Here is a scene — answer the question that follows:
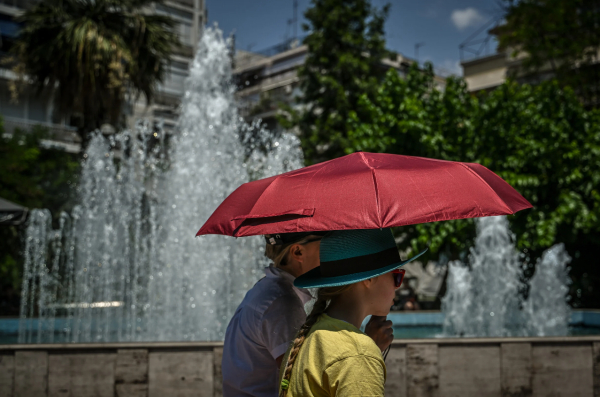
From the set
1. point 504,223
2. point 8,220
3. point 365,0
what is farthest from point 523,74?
point 8,220

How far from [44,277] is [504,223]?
41.1 feet

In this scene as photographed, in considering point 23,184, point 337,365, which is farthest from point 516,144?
point 337,365

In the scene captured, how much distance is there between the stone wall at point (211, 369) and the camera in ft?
14.5

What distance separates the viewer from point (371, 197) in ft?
6.37

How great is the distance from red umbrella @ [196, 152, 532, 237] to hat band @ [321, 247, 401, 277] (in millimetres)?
127

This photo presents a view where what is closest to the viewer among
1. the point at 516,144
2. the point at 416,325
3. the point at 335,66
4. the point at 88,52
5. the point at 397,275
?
the point at 397,275

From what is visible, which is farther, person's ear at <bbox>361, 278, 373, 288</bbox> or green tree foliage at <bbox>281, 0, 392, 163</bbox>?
green tree foliage at <bbox>281, 0, 392, 163</bbox>

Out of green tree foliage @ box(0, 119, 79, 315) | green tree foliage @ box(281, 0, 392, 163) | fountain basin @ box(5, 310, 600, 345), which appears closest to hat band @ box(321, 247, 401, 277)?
fountain basin @ box(5, 310, 600, 345)

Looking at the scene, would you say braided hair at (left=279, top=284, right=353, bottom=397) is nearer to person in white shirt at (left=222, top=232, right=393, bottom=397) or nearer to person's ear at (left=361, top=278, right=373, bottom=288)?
person's ear at (left=361, top=278, right=373, bottom=288)

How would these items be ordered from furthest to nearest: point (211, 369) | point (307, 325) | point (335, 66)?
1. point (335, 66)
2. point (211, 369)
3. point (307, 325)

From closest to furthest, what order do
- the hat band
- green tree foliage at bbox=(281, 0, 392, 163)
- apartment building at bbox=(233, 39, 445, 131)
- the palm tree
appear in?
the hat band < the palm tree < green tree foliage at bbox=(281, 0, 392, 163) < apartment building at bbox=(233, 39, 445, 131)

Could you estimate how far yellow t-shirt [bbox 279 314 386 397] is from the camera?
1.40m

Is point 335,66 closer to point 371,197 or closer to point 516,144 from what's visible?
point 516,144

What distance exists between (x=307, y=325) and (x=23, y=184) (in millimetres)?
19728
